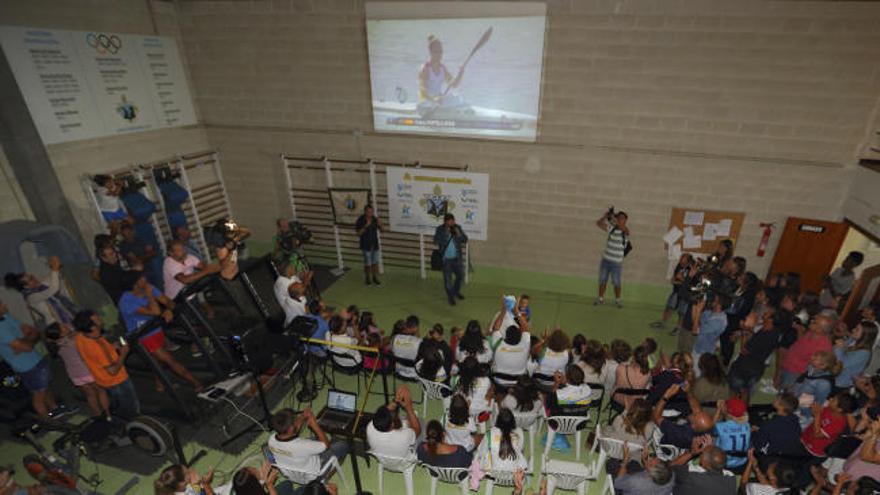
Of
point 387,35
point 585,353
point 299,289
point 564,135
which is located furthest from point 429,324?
point 387,35

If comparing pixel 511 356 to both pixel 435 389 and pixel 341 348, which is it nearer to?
pixel 435 389

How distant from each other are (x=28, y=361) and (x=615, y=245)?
8202mm

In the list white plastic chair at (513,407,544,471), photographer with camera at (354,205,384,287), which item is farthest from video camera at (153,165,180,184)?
white plastic chair at (513,407,544,471)

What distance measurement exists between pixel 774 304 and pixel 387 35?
7.09 m

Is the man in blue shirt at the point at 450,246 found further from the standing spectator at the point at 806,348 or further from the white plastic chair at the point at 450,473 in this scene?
the standing spectator at the point at 806,348

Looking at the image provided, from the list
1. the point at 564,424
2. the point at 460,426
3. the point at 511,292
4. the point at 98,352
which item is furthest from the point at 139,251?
the point at 564,424

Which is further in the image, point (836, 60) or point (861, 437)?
point (836, 60)

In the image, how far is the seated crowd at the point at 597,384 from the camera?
155 inches

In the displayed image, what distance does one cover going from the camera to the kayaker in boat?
7.38 m

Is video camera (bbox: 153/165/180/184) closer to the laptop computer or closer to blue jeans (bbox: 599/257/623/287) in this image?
the laptop computer

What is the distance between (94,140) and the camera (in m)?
7.16

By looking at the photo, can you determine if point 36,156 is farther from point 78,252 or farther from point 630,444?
point 630,444

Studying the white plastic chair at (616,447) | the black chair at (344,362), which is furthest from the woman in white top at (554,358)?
the black chair at (344,362)

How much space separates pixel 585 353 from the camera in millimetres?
4922
